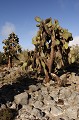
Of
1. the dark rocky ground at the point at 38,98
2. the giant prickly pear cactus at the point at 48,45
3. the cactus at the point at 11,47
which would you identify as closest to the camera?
the dark rocky ground at the point at 38,98

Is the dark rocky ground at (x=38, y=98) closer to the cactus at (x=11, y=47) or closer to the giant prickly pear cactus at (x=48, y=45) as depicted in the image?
the giant prickly pear cactus at (x=48, y=45)

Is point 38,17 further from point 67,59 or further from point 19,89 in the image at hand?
point 19,89

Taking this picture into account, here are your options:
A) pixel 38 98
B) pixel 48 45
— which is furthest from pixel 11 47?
pixel 38 98

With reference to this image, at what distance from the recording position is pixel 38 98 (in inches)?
585

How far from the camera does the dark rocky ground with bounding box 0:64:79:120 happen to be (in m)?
12.8

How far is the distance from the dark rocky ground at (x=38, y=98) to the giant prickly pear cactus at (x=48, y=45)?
1114mm

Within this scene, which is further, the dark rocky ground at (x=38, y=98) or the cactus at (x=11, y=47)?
the cactus at (x=11, y=47)

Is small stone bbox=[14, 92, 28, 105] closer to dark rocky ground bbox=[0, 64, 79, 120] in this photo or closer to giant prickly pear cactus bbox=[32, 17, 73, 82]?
dark rocky ground bbox=[0, 64, 79, 120]

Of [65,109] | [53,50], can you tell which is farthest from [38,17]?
[65,109]

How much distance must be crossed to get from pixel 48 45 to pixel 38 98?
4.81 meters

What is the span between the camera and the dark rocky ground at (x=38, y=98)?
12.8 metres

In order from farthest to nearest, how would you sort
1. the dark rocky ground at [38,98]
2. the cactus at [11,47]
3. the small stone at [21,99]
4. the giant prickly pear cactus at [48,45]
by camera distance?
the cactus at [11,47]
the giant prickly pear cactus at [48,45]
the small stone at [21,99]
the dark rocky ground at [38,98]

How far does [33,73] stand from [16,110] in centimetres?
695

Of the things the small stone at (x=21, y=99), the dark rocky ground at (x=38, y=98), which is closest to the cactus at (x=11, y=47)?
the dark rocky ground at (x=38, y=98)
